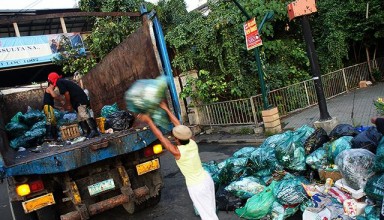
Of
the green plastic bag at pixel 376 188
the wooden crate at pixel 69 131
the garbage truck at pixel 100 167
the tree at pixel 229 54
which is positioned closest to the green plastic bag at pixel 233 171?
the garbage truck at pixel 100 167

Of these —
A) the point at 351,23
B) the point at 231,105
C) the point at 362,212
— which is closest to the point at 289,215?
the point at 362,212

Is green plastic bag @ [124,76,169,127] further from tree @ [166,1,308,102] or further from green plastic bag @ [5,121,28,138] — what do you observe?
tree @ [166,1,308,102]

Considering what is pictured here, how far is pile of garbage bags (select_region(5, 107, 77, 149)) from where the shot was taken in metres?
4.74

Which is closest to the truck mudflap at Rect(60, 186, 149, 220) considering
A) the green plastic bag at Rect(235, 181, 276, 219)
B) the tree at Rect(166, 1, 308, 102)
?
the green plastic bag at Rect(235, 181, 276, 219)

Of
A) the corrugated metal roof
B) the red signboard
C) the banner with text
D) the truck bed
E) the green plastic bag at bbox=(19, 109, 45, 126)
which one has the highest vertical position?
the corrugated metal roof

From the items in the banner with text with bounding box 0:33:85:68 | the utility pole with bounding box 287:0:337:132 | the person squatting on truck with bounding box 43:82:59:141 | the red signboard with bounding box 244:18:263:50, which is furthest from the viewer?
the banner with text with bounding box 0:33:85:68

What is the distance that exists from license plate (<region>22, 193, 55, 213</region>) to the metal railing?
641 cm

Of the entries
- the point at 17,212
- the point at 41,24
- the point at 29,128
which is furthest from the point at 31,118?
the point at 41,24

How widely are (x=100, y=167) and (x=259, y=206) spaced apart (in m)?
2.14

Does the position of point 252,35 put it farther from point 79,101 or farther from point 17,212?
point 17,212

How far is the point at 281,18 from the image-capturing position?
460 inches

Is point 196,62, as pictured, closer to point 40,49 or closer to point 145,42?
point 145,42

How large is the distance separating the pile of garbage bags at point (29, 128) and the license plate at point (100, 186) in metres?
1.55

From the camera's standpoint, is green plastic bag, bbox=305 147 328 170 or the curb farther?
the curb
